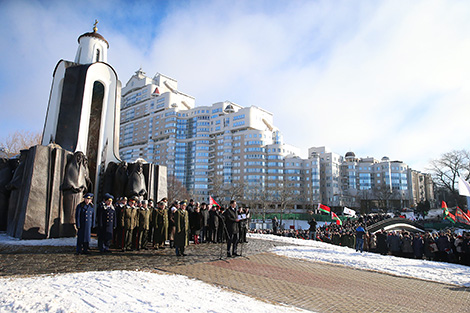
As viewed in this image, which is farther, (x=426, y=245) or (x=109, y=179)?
(x=426, y=245)

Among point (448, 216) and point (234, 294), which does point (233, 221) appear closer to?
point (234, 294)

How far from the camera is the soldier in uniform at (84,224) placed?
394 inches

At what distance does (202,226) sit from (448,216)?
82.2 feet

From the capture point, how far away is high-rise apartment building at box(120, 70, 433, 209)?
304ft

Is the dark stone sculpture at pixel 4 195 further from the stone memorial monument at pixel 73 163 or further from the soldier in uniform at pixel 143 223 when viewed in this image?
the soldier in uniform at pixel 143 223

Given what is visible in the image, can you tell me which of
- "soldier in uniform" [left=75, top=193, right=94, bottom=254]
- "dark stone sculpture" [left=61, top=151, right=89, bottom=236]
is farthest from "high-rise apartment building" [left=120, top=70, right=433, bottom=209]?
"soldier in uniform" [left=75, top=193, right=94, bottom=254]

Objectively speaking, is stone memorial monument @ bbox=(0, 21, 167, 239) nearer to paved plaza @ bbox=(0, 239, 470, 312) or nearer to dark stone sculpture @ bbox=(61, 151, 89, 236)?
dark stone sculpture @ bbox=(61, 151, 89, 236)

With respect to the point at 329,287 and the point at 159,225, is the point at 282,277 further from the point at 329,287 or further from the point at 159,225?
the point at 159,225

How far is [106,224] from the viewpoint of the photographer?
10641mm

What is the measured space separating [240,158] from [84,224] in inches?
3408

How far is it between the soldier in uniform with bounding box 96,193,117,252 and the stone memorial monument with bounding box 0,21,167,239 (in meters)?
3.41

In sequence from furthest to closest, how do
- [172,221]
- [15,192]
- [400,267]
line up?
[15,192] < [172,221] < [400,267]

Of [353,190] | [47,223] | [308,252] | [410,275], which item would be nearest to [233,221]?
[308,252]

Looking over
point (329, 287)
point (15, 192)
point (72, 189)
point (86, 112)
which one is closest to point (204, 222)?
point (72, 189)
